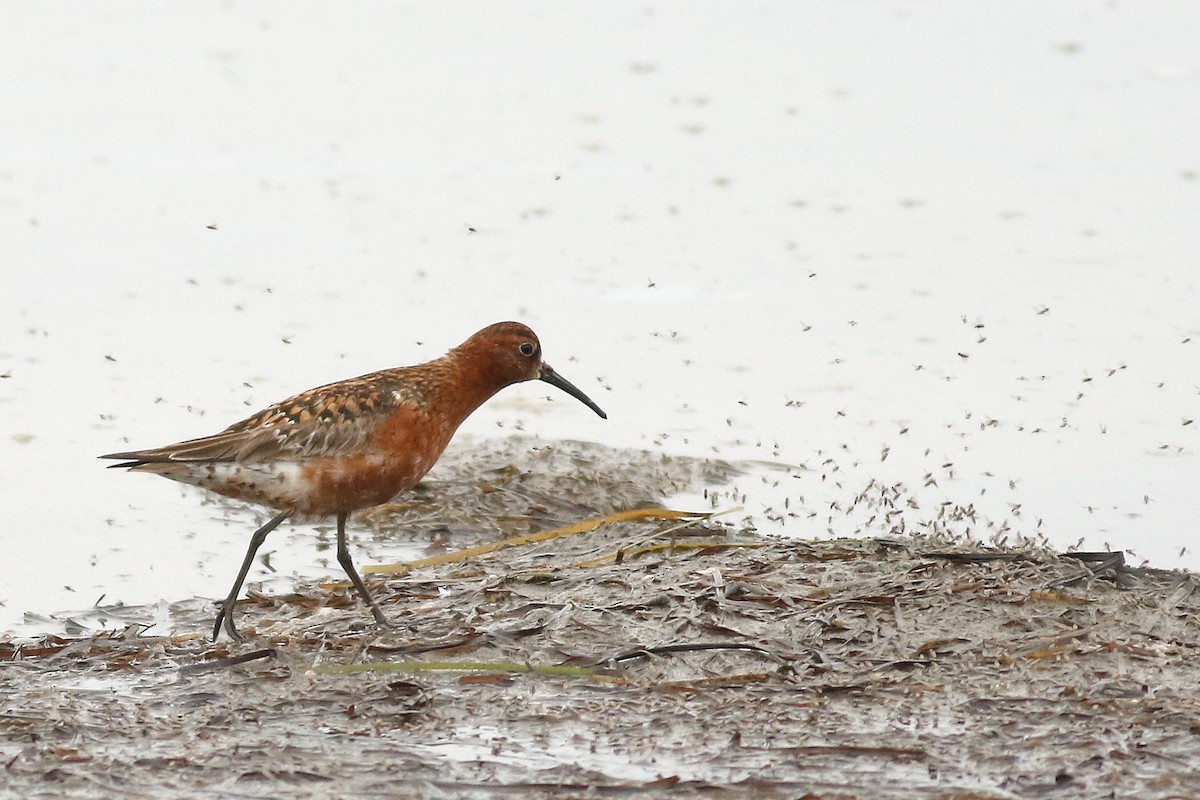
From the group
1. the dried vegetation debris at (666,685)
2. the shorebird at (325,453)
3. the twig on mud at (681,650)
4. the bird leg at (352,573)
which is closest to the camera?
the dried vegetation debris at (666,685)

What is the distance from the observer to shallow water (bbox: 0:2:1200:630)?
9.77m

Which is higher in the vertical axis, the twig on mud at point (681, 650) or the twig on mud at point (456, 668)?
the twig on mud at point (681, 650)

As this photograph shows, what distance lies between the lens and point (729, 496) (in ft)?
31.9

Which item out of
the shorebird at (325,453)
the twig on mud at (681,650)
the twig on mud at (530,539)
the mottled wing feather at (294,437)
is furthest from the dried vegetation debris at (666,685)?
the mottled wing feather at (294,437)

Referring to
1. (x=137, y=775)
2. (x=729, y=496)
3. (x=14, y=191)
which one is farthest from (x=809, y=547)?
(x=14, y=191)

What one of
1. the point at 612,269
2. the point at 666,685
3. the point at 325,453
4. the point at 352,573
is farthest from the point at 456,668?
the point at 612,269

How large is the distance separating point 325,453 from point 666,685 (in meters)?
1.95

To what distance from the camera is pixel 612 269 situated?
487 inches

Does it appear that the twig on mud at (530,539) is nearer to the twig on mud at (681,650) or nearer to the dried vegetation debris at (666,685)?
the dried vegetation debris at (666,685)

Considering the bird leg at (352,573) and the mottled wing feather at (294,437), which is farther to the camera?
the mottled wing feather at (294,437)

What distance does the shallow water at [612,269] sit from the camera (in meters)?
9.77

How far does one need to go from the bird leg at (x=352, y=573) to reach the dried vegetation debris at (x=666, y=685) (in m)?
0.08

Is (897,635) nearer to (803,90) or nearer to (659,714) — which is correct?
(659,714)

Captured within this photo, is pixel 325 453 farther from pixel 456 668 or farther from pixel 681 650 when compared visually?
pixel 681 650
